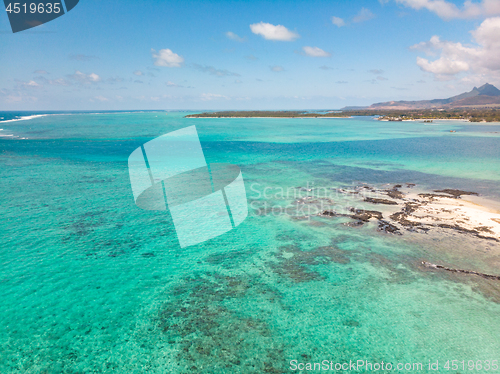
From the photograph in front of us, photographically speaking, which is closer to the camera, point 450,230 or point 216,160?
point 450,230

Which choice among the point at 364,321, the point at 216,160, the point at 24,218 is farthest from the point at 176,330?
the point at 216,160

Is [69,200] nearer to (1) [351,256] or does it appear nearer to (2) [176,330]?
(2) [176,330]

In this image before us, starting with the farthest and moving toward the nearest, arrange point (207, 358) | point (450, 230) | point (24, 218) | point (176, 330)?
point (24, 218) < point (450, 230) < point (176, 330) < point (207, 358)

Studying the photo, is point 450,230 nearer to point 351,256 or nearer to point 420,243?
point 420,243

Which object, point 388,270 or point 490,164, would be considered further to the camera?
point 490,164

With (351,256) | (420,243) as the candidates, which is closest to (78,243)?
(351,256)

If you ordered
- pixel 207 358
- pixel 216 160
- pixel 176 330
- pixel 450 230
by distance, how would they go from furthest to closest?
1. pixel 216 160
2. pixel 450 230
3. pixel 176 330
4. pixel 207 358

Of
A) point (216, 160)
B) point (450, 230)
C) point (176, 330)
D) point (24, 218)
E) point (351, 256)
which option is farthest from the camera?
point (216, 160)

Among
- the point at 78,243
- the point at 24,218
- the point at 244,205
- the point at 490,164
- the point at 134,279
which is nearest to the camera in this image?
the point at 134,279
